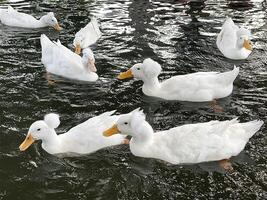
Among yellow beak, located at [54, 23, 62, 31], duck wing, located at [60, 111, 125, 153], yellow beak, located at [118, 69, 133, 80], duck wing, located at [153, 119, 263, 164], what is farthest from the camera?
yellow beak, located at [54, 23, 62, 31]

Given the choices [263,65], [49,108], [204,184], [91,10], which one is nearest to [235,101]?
[263,65]

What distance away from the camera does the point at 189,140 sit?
23.4ft

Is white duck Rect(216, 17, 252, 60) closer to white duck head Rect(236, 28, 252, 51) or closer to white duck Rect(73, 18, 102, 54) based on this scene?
white duck head Rect(236, 28, 252, 51)

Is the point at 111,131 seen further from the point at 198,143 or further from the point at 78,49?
the point at 78,49

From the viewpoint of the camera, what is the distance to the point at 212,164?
7094mm

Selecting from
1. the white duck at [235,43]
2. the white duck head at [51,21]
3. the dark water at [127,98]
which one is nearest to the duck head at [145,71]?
the dark water at [127,98]

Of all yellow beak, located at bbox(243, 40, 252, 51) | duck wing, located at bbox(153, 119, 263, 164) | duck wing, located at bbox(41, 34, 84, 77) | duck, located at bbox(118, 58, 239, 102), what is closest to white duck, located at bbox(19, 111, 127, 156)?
duck wing, located at bbox(153, 119, 263, 164)

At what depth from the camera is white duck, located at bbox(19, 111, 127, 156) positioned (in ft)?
24.0

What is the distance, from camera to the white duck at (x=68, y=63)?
987cm

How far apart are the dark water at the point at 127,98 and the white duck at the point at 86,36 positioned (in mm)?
304

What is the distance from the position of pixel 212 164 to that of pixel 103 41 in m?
5.74

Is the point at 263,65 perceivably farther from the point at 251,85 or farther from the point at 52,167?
the point at 52,167

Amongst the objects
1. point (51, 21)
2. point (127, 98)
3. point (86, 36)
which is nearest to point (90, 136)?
point (127, 98)

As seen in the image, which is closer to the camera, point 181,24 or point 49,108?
point 49,108
